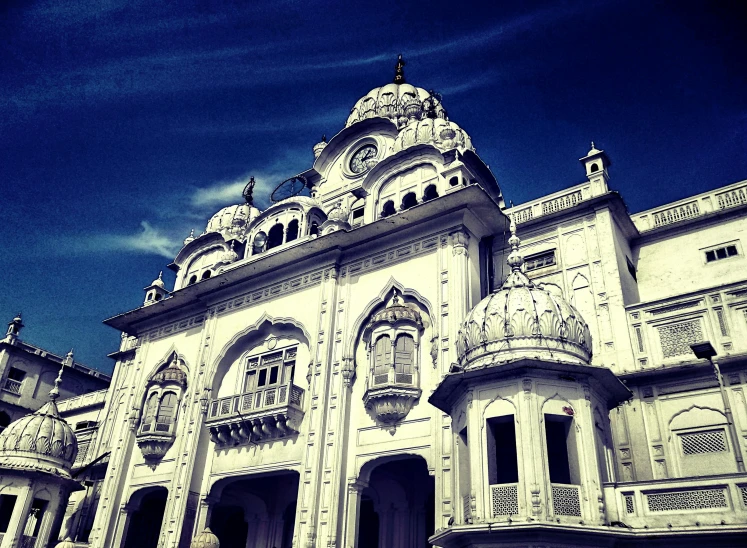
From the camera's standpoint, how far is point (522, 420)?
12.7m

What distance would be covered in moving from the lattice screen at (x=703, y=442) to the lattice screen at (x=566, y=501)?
4795mm

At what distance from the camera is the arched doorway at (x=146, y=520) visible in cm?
2394

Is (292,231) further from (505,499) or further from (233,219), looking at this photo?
(505,499)

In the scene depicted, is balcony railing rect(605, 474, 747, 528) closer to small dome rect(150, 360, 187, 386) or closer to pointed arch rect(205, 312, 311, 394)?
pointed arch rect(205, 312, 311, 394)

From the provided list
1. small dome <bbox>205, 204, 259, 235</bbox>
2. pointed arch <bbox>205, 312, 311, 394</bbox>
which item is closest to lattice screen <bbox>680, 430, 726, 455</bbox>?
pointed arch <bbox>205, 312, 311, 394</bbox>

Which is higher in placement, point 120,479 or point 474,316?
point 474,316

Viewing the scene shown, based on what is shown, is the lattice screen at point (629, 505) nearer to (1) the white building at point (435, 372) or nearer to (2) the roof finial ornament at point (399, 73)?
(1) the white building at point (435, 372)

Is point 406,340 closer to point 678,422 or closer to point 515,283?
point 515,283

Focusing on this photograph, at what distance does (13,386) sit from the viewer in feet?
117

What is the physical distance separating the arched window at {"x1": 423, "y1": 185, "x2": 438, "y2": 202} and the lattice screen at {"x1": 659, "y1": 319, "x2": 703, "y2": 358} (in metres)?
8.61

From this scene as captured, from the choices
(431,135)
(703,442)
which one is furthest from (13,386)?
(703,442)

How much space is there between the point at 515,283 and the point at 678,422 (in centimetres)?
525

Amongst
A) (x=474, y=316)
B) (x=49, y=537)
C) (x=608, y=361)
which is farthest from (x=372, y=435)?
(x=49, y=537)

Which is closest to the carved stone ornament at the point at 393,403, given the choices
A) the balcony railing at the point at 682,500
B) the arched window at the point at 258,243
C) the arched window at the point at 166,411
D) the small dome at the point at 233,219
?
the balcony railing at the point at 682,500
